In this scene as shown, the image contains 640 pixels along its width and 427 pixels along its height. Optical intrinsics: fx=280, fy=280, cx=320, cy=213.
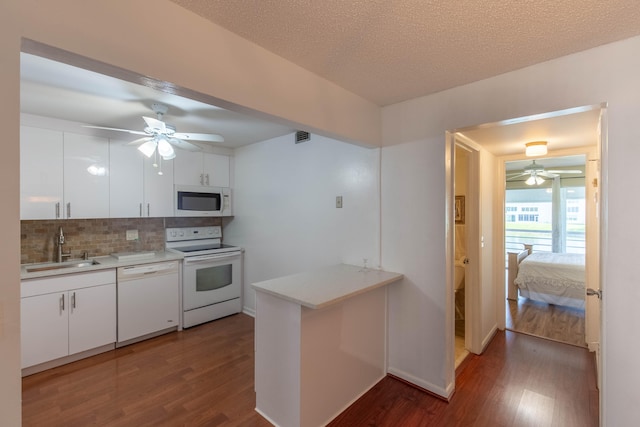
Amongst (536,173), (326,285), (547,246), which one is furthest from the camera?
(547,246)

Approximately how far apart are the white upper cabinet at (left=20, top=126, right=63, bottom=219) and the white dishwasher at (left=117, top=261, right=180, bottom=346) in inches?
36.3

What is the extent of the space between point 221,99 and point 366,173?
1.55 m

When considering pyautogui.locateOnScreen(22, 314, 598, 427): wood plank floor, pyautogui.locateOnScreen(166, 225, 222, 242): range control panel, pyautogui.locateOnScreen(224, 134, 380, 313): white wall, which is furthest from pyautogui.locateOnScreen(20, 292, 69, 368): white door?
pyautogui.locateOnScreen(224, 134, 380, 313): white wall

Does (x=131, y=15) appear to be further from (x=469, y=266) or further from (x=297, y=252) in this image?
(x=469, y=266)

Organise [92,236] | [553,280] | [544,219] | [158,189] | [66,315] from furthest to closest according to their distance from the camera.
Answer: [544,219]
[553,280]
[158,189]
[92,236]
[66,315]

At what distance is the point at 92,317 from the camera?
2.82 metres

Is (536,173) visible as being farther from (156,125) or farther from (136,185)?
(136,185)

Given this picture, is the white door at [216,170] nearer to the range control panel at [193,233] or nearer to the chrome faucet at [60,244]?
the range control panel at [193,233]

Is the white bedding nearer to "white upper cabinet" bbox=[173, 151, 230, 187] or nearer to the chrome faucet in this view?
"white upper cabinet" bbox=[173, 151, 230, 187]

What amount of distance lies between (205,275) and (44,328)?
1524 millimetres

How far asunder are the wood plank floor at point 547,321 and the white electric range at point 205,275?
12.2 feet

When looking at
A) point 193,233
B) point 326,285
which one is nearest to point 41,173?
point 193,233

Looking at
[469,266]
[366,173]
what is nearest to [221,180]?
[366,173]

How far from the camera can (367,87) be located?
6.99 ft
